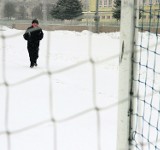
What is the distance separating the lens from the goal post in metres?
2.95

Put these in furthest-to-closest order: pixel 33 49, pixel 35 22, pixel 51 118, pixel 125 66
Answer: pixel 33 49, pixel 35 22, pixel 51 118, pixel 125 66

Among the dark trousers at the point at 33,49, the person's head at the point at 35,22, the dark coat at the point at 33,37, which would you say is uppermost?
the person's head at the point at 35,22

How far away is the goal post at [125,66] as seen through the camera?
116 inches

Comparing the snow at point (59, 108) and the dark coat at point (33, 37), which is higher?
the dark coat at point (33, 37)

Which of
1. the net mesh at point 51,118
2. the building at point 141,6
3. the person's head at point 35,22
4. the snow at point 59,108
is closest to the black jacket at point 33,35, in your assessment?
the person's head at point 35,22

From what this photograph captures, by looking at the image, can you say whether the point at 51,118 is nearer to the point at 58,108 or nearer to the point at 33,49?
the point at 58,108

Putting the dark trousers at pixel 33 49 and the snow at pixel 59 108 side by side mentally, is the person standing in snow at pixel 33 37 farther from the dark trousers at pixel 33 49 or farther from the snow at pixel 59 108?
the snow at pixel 59 108

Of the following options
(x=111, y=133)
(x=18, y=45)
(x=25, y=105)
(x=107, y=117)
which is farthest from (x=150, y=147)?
(x=18, y=45)

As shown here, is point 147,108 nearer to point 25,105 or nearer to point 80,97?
point 80,97

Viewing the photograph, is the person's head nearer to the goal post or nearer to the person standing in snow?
the person standing in snow

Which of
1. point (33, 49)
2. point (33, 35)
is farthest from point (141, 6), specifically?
point (33, 49)

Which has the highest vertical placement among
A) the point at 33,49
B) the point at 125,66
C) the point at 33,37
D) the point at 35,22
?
the point at 125,66

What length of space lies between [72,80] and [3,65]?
2.74 metres

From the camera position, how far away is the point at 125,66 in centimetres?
303
